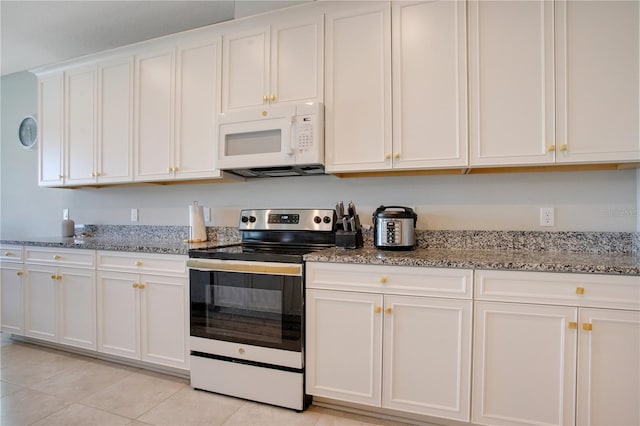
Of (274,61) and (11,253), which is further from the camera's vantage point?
(11,253)

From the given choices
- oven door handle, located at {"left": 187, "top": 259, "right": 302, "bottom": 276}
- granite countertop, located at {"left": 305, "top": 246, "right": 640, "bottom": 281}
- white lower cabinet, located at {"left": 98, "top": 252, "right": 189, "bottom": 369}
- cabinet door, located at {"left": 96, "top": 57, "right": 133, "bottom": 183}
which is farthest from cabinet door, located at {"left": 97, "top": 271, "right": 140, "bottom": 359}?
granite countertop, located at {"left": 305, "top": 246, "right": 640, "bottom": 281}

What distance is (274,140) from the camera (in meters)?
2.12

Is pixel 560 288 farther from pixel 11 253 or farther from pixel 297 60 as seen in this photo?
pixel 11 253

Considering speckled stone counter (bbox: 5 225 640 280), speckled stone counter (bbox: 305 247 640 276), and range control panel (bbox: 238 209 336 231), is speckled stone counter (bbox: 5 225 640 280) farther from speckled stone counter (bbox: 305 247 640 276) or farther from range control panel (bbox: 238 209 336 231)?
range control panel (bbox: 238 209 336 231)

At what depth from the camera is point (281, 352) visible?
1807 mm

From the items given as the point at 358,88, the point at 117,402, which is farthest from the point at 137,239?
the point at 358,88

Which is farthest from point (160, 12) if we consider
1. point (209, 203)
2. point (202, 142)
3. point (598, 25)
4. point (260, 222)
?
point (598, 25)

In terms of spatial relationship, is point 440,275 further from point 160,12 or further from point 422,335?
point 160,12

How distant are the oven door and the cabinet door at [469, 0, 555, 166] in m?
1.25

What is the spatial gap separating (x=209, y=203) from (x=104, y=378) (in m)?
1.40

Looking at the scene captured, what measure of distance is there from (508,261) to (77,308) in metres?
2.84

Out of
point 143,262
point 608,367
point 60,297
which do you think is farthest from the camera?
point 60,297

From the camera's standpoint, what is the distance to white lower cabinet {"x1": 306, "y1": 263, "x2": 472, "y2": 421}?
157 cm

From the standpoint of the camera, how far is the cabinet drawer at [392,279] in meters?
1.56
